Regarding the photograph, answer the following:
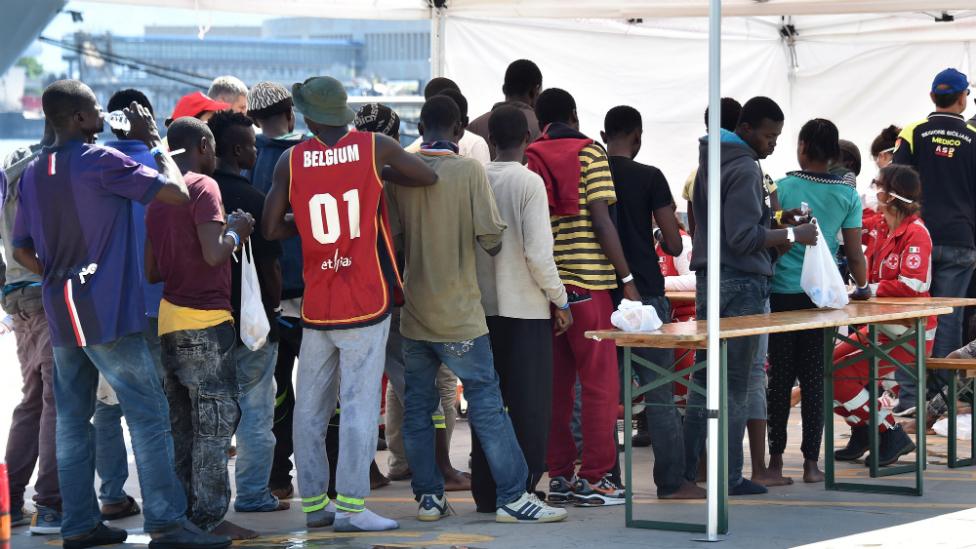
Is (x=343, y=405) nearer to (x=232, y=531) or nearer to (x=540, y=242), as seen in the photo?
(x=232, y=531)

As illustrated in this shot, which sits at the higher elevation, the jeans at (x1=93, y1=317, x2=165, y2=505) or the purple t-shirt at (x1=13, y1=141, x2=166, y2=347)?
the purple t-shirt at (x1=13, y1=141, x2=166, y2=347)

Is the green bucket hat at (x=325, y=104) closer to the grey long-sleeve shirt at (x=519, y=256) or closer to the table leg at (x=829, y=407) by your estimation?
the grey long-sleeve shirt at (x=519, y=256)

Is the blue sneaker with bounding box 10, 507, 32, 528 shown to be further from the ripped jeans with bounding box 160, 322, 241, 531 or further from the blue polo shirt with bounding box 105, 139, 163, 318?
the blue polo shirt with bounding box 105, 139, 163, 318

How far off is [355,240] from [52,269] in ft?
3.93

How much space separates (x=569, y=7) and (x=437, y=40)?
3.38 feet

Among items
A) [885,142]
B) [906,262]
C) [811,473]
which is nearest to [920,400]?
[811,473]

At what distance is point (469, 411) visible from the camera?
239 inches

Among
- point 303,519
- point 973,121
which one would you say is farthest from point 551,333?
point 973,121

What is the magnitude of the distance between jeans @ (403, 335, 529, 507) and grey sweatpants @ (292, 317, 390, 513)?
23cm

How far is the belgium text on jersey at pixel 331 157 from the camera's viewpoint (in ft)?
18.7

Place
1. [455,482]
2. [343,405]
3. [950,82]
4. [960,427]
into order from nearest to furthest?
[343,405]
[455,482]
[960,427]
[950,82]

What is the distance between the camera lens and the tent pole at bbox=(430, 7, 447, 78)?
981 cm

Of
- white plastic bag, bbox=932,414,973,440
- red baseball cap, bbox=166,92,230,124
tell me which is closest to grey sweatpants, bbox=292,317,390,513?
red baseball cap, bbox=166,92,230,124

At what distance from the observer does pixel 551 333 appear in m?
6.30
